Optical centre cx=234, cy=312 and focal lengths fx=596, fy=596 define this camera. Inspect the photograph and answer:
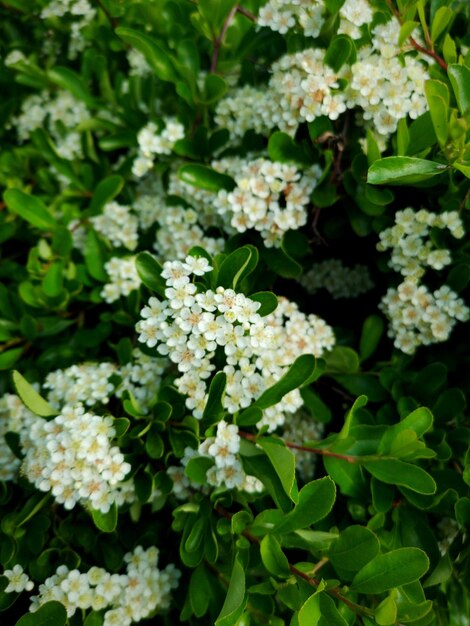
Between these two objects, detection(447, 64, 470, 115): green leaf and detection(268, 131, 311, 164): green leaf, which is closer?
detection(447, 64, 470, 115): green leaf

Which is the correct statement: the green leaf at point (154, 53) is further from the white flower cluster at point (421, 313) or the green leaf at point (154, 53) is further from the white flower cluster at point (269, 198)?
the white flower cluster at point (421, 313)

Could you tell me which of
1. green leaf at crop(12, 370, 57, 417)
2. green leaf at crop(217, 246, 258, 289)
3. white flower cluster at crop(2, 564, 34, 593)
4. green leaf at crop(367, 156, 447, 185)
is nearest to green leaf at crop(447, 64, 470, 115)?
green leaf at crop(367, 156, 447, 185)

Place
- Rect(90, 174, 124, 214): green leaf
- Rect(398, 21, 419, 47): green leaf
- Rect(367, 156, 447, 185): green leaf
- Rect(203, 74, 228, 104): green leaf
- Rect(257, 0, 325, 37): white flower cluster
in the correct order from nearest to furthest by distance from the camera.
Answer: Rect(367, 156, 447, 185): green leaf
Rect(398, 21, 419, 47): green leaf
Rect(257, 0, 325, 37): white flower cluster
Rect(203, 74, 228, 104): green leaf
Rect(90, 174, 124, 214): green leaf

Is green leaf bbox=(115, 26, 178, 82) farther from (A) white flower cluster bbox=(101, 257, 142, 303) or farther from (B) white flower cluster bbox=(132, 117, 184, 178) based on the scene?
(A) white flower cluster bbox=(101, 257, 142, 303)

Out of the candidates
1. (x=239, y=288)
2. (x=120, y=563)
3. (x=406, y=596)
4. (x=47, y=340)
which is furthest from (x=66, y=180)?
(x=406, y=596)

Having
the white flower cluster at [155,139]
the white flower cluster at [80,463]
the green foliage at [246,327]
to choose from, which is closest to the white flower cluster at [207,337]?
the green foliage at [246,327]

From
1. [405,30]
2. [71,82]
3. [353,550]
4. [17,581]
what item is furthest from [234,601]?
[71,82]

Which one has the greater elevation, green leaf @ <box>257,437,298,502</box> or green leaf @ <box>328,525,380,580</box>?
green leaf @ <box>257,437,298,502</box>
